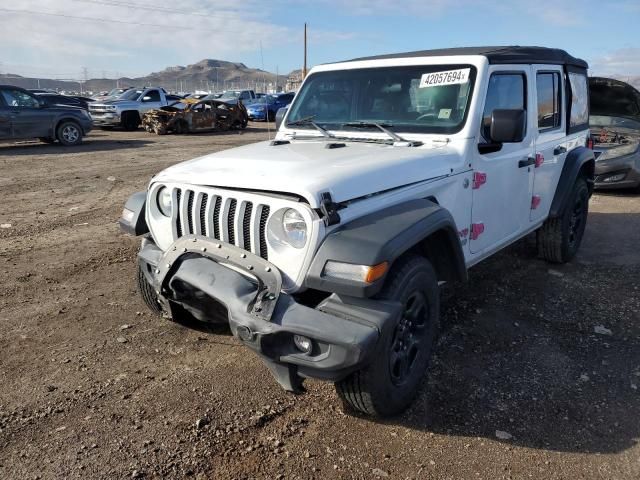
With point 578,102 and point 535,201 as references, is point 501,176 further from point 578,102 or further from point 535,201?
point 578,102

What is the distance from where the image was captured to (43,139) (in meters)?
15.6

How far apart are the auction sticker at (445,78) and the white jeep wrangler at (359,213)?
0.04 ft

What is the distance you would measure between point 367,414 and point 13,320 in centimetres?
290

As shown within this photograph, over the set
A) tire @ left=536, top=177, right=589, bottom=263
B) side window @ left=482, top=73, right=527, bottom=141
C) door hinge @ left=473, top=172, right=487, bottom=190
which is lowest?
tire @ left=536, top=177, right=589, bottom=263

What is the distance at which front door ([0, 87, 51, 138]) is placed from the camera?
13.9 meters

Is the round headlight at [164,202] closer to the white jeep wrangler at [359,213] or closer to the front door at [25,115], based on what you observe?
the white jeep wrangler at [359,213]

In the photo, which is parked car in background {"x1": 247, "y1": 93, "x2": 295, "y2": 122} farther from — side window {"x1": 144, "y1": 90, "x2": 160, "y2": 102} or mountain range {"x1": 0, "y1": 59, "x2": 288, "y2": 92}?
mountain range {"x1": 0, "y1": 59, "x2": 288, "y2": 92}

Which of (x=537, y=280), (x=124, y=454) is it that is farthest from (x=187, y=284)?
(x=537, y=280)

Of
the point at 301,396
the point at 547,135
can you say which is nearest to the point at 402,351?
the point at 301,396

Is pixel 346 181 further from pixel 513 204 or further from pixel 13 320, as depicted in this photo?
pixel 13 320

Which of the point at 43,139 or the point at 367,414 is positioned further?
Result: the point at 43,139

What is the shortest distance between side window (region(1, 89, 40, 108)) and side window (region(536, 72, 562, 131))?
13.6 meters

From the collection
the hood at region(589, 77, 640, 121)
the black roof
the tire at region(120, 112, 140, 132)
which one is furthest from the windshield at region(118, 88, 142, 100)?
the black roof


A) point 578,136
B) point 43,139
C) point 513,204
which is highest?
point 578,136
